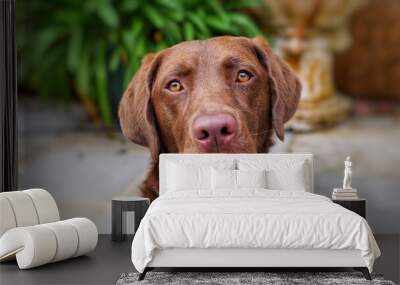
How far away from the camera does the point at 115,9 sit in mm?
6387

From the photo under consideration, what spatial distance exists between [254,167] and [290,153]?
2.01ft

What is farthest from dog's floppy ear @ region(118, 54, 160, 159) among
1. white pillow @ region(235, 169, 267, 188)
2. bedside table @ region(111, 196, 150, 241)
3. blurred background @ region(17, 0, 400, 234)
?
white pillow @ region(235, 169, 267, 188)

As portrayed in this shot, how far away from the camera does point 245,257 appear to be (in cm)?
422

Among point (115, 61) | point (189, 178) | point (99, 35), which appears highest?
point (99, 35)

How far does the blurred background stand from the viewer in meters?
6.36

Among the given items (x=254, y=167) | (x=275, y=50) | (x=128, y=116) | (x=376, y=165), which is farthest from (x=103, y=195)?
(x=376, y=165)

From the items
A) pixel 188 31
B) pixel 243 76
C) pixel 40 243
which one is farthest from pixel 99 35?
pixel 40 243

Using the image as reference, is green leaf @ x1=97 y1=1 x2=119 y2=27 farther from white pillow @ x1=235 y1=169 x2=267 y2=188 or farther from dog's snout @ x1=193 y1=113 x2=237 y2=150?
→ white pillow @ x1=235 y1=169 x2=267 y2=188

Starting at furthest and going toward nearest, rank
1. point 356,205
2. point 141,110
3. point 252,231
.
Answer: point 141,110 → point 356,205 → point 252,231

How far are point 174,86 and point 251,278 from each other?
2128 mm

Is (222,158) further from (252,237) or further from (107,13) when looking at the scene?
(107,13)

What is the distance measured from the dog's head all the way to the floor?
1097 millimetres

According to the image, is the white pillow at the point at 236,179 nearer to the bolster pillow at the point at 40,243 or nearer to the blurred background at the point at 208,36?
the blurred background at the point at 208,36

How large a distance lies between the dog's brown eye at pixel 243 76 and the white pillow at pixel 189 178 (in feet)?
2.79
